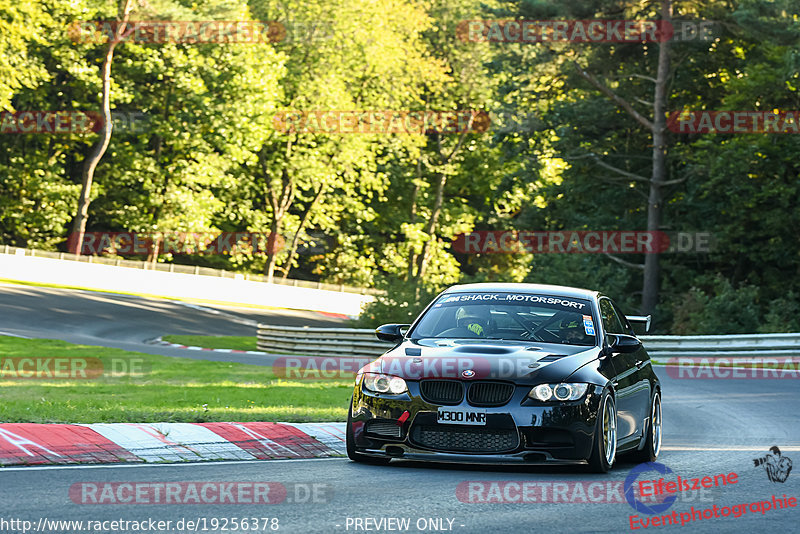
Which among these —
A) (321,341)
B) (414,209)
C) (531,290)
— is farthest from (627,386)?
(414,209)

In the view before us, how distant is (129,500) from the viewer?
714 centimetres

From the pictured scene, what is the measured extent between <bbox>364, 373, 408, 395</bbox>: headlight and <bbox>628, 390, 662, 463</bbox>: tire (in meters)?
2.82

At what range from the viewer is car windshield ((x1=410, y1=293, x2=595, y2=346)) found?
32.8ft

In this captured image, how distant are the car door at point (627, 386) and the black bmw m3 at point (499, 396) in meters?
0.03

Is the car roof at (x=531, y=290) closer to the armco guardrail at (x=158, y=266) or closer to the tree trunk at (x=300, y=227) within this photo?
the armco guardrail at (x=158, y=266)

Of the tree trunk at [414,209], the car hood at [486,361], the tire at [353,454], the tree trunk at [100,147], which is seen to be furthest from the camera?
the tree trunk at [414,209]

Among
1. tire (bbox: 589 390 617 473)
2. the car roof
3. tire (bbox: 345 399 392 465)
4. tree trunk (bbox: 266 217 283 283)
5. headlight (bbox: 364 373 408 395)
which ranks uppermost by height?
tree trunk (bbox: 266 217 283 283)

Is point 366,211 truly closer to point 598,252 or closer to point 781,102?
point 598,252

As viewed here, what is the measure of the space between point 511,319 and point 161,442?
10.3ft

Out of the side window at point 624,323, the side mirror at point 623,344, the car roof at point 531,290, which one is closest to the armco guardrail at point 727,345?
the side window at point 624,323

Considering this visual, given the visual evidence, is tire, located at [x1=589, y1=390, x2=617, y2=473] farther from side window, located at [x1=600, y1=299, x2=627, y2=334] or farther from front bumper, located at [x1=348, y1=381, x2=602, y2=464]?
side window, located at [x1=600, y1=299, x2=627, y2=334]

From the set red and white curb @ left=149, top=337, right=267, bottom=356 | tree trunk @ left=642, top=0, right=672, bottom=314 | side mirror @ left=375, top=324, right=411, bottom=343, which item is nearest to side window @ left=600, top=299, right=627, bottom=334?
side mirror @ left=375, top=324, right=411, bottom=343

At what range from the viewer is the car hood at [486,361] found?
8867mm

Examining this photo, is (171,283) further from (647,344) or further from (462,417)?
(462,417)
